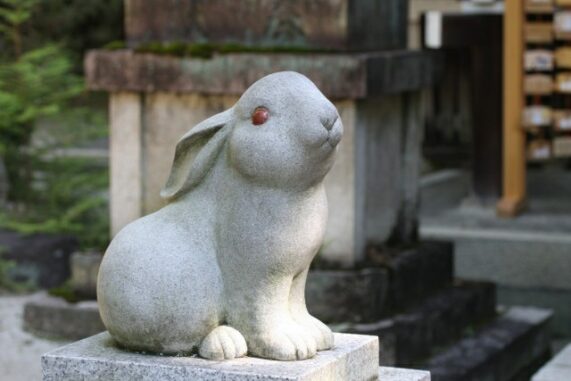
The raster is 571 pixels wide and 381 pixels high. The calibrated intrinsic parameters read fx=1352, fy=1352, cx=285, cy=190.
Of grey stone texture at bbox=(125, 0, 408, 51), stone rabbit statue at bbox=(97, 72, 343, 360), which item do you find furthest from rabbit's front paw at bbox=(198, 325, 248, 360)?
grey stone texture at bbox=(125, 0, 408, 51)

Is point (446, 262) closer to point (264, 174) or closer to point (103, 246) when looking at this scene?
point (103, 246)

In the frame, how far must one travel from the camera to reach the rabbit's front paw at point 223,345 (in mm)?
4898

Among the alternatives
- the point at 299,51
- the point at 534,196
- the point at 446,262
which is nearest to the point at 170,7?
the point at 299,51

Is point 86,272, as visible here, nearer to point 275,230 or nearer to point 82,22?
point 275,230

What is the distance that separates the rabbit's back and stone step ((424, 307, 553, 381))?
278 cm

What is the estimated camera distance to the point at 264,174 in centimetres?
491

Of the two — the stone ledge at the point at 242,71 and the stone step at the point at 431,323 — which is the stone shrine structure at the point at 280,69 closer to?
the stone ledge at the point at 242,71

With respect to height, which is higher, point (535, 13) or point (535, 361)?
point (535, 13)

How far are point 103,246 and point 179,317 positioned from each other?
3.73 meters

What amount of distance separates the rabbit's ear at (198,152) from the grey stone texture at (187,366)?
661mm

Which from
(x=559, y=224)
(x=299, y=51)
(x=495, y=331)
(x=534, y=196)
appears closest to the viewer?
(x=299, y=51)

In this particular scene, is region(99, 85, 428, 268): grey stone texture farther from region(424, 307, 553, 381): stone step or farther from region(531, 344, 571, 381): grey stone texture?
region(531, 344, 571, 381): grey stone texture

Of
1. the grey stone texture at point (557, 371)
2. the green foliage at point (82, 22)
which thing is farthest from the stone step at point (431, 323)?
the green foliage at point (82, 22)

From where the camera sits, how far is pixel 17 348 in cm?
811
